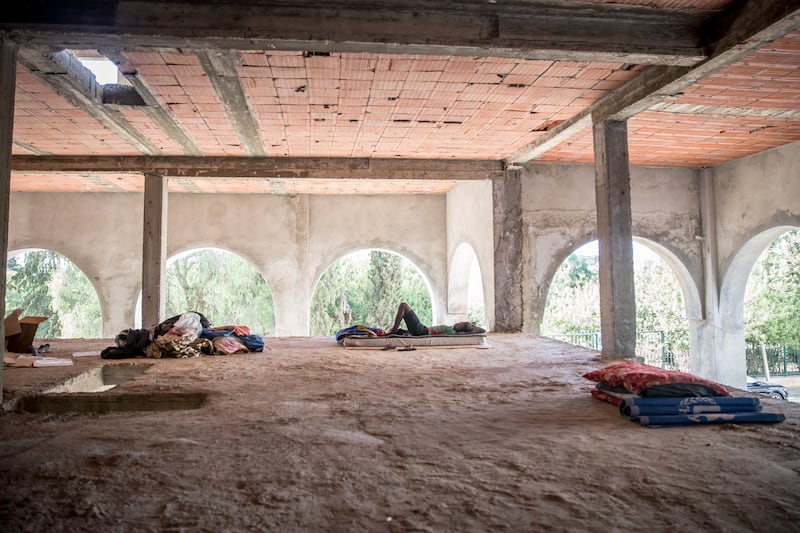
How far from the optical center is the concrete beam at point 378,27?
413 centimetres

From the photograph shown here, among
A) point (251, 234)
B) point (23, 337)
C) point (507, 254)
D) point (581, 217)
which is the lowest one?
point (23, 337)

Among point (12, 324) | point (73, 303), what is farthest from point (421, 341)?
point (73, 303)

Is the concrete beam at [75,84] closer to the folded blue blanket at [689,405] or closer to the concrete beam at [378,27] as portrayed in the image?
the concrete beam at [378,27]

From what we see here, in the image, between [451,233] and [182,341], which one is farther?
[451,233]

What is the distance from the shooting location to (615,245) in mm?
6176

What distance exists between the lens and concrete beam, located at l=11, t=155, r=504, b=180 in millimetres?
8922

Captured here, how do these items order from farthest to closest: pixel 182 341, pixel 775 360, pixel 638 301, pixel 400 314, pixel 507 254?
pixel 638 301 → pixel 775 360 → pixel 507 254 → pixel 400 314 → pixel 182 341

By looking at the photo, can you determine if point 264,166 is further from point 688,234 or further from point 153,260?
point 688,234

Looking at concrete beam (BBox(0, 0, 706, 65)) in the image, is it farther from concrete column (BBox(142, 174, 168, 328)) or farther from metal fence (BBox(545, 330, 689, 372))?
metal fence (BBox(545, 330, 689, 372))

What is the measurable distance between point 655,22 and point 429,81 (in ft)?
7.00

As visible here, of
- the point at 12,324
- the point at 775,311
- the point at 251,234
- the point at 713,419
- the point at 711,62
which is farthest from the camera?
the point at 775,311

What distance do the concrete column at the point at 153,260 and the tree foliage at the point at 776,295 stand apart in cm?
2084

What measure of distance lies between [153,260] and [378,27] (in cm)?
616

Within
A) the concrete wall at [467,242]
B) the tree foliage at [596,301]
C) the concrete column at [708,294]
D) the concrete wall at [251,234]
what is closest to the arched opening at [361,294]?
the tree foliage at [596,301]
